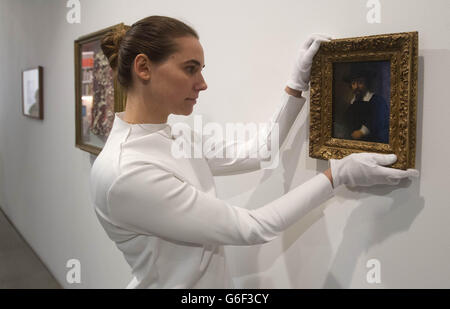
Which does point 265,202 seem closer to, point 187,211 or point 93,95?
point 187,211

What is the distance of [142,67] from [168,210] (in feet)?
1.16

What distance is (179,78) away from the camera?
1.04 metres

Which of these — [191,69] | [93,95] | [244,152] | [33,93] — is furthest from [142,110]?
[33,93]

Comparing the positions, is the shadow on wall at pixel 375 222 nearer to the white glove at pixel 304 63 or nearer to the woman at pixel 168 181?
the woman at pixel 168 181

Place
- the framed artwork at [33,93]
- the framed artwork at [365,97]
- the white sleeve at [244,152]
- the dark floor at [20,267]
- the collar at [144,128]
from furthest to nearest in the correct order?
the framed artwork at [33,93]
the dark floor at [20,267]
the white sleeve at [244,152]
the collar at [144,128]
the framed artwork at [365,97]

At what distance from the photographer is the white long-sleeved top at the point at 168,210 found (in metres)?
0.97

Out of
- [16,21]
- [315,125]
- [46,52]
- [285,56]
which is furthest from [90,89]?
[16,21]

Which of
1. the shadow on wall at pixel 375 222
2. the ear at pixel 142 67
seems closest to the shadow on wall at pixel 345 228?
→ the shadow on wall at pixel 375 222

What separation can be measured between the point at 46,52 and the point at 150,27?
251 centimetres

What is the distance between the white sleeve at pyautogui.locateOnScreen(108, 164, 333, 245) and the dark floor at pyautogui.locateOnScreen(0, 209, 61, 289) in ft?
8.46

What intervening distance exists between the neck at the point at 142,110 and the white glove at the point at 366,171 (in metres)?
0.46

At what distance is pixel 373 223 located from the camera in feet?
3.71

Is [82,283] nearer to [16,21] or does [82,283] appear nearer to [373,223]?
[373,223]
